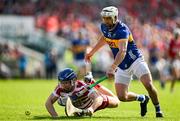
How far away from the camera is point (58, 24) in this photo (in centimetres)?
4034

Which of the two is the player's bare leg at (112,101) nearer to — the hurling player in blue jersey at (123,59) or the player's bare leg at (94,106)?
the hurling player in blue jersey at (123,59)

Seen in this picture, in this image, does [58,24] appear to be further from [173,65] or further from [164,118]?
[164,118]

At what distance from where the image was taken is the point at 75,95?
1355 centimetres

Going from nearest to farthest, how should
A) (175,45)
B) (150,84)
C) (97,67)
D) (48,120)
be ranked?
(48,120), (150,84), (175,45), (97,67)

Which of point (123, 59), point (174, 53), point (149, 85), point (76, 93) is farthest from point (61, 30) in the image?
point (76, 93)

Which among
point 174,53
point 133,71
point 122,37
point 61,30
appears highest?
point 122,37

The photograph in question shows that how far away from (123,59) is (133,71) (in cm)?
39

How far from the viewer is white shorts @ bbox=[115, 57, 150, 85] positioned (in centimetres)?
1399

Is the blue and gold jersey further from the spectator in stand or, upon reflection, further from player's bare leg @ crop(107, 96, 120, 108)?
the spectator in stand

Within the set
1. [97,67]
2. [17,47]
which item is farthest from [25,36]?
[97,67]

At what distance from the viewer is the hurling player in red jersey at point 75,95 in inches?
520

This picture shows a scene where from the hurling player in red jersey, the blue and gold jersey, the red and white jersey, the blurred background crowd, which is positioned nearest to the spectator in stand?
the blurred background crowd

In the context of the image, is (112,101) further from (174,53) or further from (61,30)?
(61,30)

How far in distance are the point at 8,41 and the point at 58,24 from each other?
3.23m
